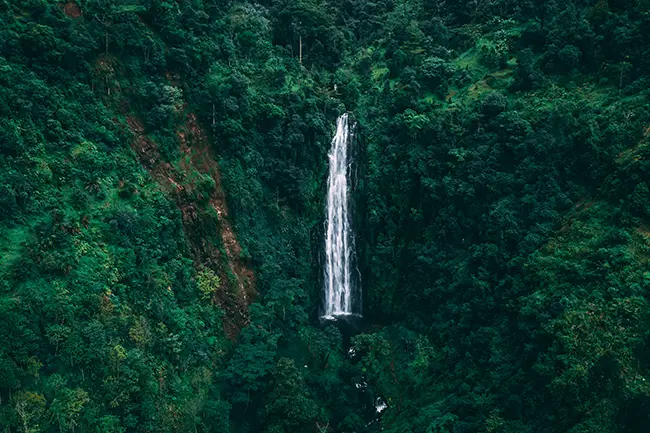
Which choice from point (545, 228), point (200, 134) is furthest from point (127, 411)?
point (545, 228)

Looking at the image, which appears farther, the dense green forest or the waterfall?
the waterfall

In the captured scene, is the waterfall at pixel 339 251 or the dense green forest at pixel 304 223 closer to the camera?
the dense green forest at pixel 304 223

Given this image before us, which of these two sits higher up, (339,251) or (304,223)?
(304,223)

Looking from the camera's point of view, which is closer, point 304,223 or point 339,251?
point 304,223

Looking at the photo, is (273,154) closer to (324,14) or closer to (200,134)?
(200,134)
